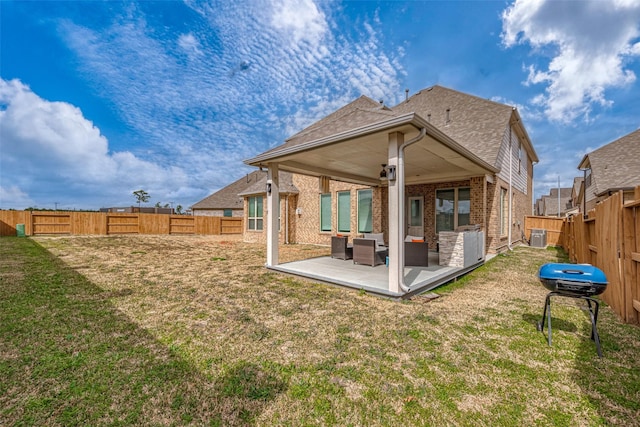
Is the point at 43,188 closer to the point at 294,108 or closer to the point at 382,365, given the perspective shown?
the point at 294,108

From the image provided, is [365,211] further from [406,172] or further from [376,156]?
[376,156]

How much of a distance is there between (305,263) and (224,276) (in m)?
2.26

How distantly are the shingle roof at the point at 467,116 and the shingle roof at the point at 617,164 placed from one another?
5710 mm

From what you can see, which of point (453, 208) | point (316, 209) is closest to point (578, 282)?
point (453, 208)

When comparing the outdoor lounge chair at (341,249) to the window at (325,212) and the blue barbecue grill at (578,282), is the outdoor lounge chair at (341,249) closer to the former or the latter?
the window at (325,212)

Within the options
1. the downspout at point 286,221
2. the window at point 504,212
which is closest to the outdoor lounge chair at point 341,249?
the downspout at point 286,221

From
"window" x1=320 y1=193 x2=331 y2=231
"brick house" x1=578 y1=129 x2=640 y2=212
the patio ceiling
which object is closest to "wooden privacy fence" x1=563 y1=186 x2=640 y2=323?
the patio ceiling

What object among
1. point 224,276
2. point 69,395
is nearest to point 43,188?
point 224,276

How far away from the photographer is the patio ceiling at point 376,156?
4.80 meters

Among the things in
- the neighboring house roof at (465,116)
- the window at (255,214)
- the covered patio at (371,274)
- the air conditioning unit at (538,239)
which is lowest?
the covered patio at (371,274)

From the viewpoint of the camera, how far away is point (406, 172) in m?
9.48

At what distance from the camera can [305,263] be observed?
308 inches

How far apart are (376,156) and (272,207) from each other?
9.68ft

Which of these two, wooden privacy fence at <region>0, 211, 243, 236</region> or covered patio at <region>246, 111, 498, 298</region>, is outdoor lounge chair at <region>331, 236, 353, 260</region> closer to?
covered patio at <region>246, 111, 498, 298</region>
